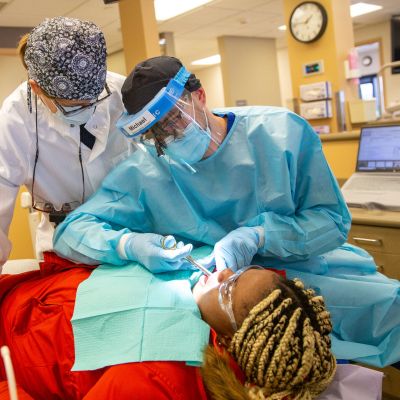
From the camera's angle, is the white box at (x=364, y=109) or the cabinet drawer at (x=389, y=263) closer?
the cabinet drawer at (x=389, y=263)

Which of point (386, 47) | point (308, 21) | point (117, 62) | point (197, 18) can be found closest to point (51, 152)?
point (308, 21)

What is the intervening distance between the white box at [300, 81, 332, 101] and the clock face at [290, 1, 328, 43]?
0.45 meters

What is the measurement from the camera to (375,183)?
2186 mm

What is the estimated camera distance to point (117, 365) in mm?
1051

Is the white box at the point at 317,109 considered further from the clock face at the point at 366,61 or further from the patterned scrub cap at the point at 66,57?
the clock face at the point at 366,61

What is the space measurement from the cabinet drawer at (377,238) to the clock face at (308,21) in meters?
2.94

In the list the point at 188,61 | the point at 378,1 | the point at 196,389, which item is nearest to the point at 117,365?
the point at 196,389

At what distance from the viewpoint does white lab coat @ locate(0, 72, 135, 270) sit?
1515 millimetres

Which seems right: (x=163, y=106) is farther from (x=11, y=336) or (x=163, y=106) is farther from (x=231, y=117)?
(x=11, y=336)

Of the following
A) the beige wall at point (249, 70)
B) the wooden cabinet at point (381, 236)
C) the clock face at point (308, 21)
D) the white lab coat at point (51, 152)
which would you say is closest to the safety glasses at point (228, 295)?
the white lab coat at point (51, 152)

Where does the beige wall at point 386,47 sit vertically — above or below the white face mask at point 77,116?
above

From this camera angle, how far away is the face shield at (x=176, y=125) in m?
1.28

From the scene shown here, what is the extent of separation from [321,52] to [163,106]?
359 cm

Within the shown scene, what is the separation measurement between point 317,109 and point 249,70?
137 inches
